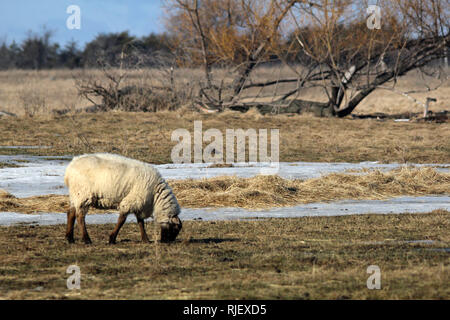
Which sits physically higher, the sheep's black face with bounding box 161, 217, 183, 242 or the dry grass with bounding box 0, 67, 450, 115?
the dry grass with bounding box 0, 67, 450, 115

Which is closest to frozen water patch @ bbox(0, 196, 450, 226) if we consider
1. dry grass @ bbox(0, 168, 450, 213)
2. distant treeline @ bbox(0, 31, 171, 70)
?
dry grass @ bbox(0, 168, 450, 213)

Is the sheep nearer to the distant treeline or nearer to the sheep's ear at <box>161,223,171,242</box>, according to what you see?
the sheep's ear at <box>161,223,171,242</box>

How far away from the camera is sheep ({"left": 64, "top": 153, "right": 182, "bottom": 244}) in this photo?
32.2 feet

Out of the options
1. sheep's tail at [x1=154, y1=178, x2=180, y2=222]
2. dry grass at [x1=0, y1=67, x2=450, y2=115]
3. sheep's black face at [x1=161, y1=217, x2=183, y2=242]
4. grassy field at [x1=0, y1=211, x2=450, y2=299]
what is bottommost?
grassy field at [x1=0, y1=211, x2=450, y2=299]

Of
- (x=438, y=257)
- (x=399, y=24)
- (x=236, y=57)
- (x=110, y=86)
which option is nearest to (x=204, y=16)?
(x=236, y=57)

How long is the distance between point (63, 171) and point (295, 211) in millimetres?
7607

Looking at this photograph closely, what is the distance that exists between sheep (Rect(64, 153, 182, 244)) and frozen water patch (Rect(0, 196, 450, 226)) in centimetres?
249

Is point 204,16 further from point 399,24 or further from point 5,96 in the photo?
point 5,96

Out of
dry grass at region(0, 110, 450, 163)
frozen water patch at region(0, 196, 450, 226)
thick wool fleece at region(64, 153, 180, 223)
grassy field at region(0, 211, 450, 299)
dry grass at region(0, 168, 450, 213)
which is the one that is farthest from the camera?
dry grass at region(0, 110, 450, 163)

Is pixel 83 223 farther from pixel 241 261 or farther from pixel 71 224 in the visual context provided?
pixel 241 261

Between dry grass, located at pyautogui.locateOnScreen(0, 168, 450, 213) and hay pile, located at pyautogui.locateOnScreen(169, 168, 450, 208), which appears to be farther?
hay pile, located at pyautogui.locateOnScreen(169, 168, 450, 208)

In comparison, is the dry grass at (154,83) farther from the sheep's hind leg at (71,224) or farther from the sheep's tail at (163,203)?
the sheep's tail at (163,203)

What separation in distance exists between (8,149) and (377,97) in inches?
1278
